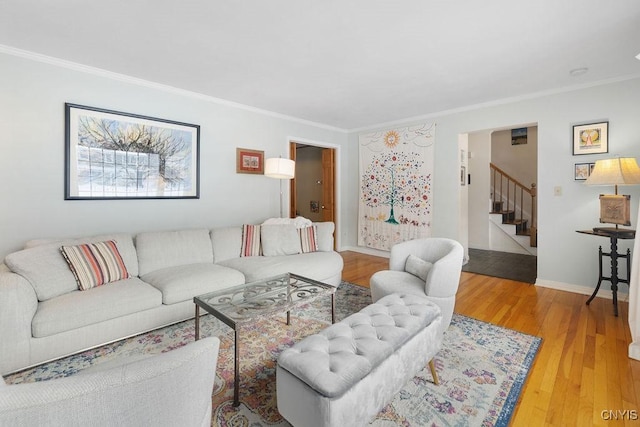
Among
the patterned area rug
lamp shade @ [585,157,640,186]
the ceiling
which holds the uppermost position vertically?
the ceiling

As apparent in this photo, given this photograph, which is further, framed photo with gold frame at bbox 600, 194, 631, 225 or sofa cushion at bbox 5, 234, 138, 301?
framed photo with gold frame at bbox 600, 194, 631, 225

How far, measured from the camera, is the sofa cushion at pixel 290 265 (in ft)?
9.75

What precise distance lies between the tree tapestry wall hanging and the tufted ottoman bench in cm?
330

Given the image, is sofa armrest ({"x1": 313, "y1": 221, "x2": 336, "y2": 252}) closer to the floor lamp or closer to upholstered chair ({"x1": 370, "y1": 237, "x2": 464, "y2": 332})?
the floor lamp

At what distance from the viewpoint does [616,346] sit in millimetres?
2242

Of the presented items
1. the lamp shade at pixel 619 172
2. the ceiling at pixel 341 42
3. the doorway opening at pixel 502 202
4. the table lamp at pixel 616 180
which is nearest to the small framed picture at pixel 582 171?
the table lamp at pixel 616 180

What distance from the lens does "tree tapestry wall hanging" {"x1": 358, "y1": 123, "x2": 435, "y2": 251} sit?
4.74 m

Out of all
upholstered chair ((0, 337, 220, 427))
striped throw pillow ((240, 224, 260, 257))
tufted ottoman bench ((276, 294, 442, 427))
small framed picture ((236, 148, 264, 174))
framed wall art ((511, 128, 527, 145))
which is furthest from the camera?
framed wall art ((511, 128, 527, 145))

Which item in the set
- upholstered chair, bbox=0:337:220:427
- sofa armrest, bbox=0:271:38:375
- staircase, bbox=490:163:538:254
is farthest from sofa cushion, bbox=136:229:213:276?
staircase, bbox=490:163:538:254

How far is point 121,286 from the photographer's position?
2.40m

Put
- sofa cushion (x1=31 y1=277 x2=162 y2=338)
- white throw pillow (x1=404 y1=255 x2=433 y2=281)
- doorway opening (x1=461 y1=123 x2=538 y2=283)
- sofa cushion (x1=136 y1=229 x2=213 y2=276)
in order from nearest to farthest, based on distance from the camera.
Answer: sofa cushion (x1=31 y1=277 x2=162 y2=338)
white throw pillow (x1=404 y1=255 x2=433 y2=281)
sofa cushion (x1=136 y1=229 x2=213 y2=276)
doorway opening (x1=461 y1=123 x2=538 y2=283)

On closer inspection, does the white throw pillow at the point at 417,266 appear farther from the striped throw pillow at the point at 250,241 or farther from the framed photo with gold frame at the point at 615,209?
the framed photo with gold frame at the point at 615,209

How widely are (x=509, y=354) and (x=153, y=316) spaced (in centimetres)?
274

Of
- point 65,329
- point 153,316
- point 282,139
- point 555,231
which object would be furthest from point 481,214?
point 65,329
